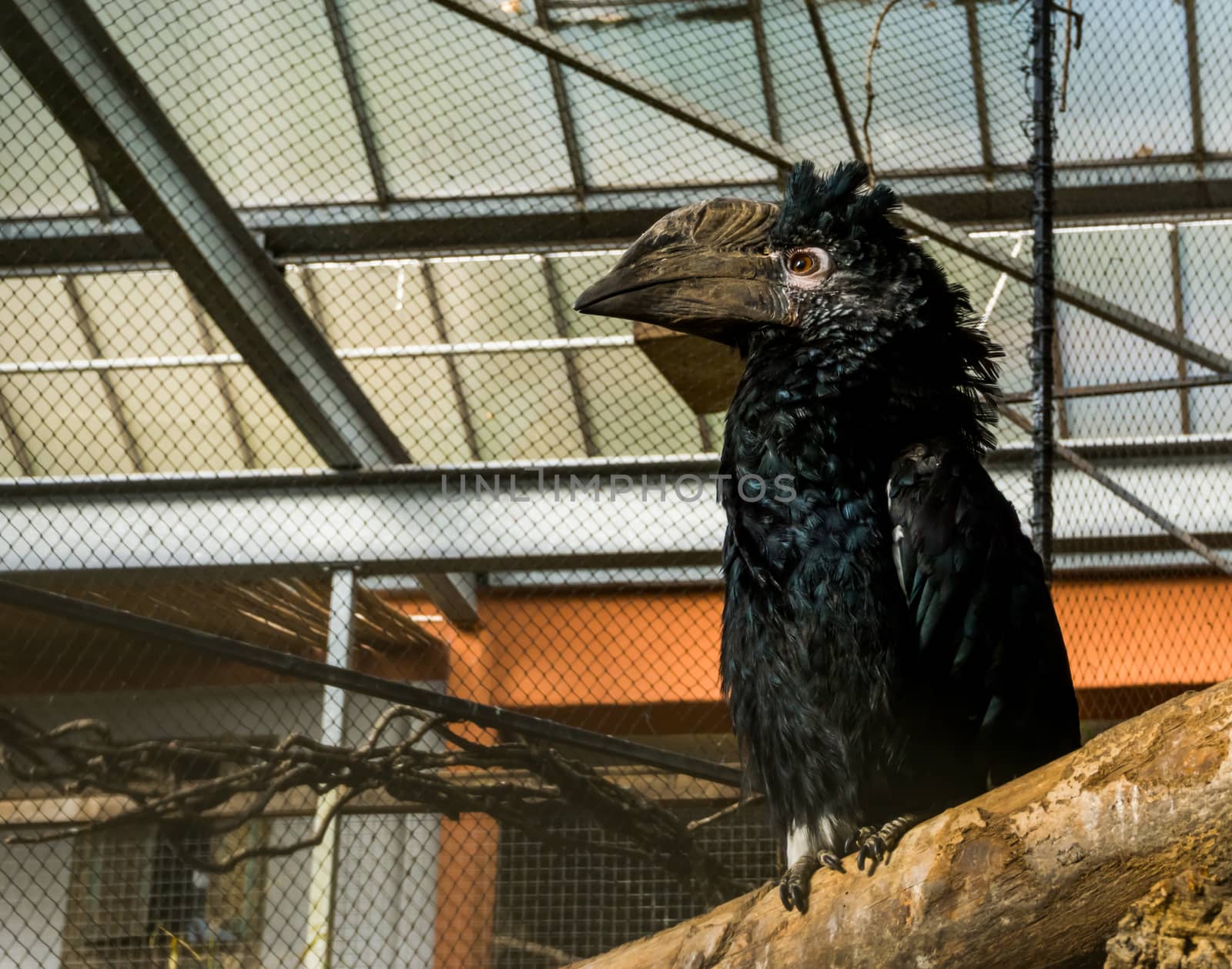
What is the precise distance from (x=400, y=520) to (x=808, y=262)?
3045mm

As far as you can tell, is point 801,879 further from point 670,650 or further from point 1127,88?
point 1127,88

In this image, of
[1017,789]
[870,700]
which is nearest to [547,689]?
[870,700]

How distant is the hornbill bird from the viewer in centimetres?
219

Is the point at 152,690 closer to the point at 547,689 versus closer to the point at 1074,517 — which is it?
the point at 547,689

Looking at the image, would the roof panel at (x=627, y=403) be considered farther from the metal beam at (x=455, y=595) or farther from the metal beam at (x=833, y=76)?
the metal beam at (x=833, y=76)

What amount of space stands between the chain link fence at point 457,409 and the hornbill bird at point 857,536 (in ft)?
3.45

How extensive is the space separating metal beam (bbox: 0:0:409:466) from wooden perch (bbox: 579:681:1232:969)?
3.45m

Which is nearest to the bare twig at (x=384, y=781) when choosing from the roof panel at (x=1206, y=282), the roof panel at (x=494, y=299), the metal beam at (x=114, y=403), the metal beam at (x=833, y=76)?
the metal beam at (x=833, y=76)

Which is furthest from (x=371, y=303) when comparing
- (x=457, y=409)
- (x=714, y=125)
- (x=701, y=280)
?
(x=701, y=280)

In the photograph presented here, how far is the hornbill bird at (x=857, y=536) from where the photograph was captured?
2189 mm

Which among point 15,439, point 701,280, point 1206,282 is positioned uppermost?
point 1206,282

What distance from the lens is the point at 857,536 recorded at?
2.25m

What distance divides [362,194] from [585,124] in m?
1.19

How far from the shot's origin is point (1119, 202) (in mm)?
6629
